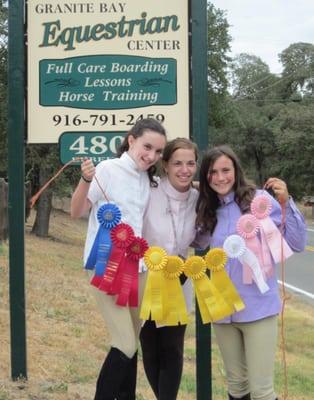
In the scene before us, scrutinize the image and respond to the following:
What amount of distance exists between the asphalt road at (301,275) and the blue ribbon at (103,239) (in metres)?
8.76

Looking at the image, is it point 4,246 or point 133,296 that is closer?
point 133,296

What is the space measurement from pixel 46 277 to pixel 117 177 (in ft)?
23.5

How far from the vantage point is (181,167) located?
332cm

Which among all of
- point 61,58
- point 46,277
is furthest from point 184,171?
point 46,277

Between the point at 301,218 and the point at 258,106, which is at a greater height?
the point at 258,106

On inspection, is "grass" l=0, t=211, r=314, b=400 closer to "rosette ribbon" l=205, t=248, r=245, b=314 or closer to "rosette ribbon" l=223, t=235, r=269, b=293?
"rosette ribbon" l=205, t=248, r=245, b=314

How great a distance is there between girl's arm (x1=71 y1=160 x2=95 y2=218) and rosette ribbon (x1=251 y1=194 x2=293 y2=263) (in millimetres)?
857

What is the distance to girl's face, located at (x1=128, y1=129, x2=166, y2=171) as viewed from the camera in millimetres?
3238

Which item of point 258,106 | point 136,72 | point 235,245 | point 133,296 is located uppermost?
point 258,106

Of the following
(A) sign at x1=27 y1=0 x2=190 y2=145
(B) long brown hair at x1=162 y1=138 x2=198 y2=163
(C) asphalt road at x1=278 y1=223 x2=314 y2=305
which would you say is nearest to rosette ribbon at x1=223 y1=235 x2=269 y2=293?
(B) long brown hair at x1=162 y1=138 x2=198 y2=163

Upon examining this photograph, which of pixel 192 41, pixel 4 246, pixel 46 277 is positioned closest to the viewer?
pixel 192 41

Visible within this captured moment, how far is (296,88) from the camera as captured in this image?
185ft

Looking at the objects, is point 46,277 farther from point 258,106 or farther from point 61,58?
point 258,106

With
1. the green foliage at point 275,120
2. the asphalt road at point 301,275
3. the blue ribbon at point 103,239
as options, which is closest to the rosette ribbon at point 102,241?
the blue ribbon at point 103,239
